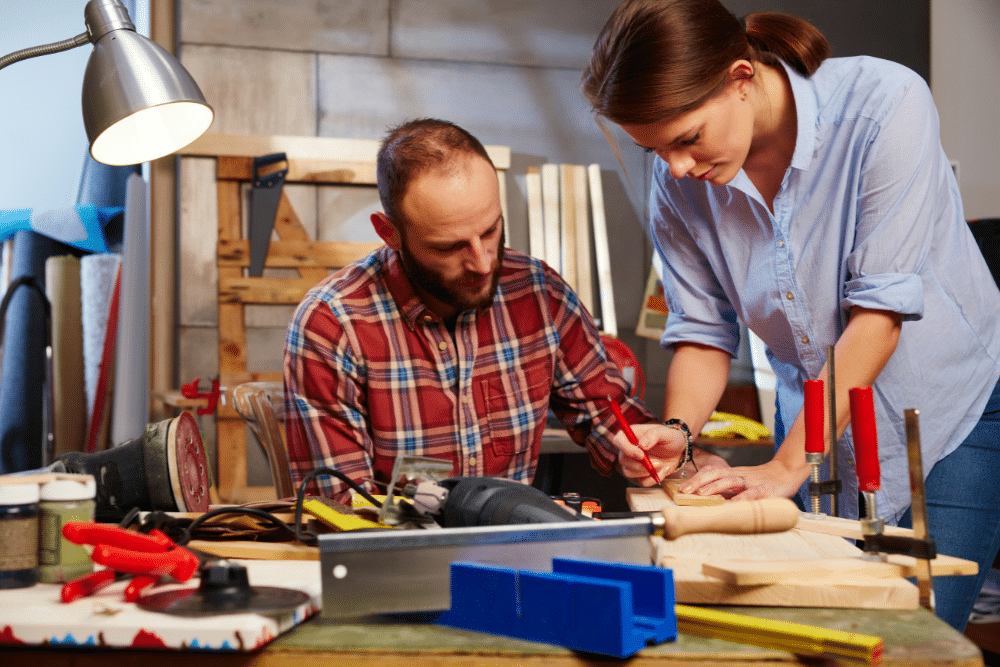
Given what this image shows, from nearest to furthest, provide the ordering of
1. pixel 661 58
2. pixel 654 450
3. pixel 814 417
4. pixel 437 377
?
pixel 814 417 → pixel 661 58 → pixel 654 450 → pixel 437 377

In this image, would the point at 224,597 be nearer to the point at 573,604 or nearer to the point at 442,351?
the point at 573,604

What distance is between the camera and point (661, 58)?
129 cm

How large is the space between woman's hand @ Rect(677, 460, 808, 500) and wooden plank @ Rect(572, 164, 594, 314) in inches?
111

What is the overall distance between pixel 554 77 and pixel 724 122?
125 inches

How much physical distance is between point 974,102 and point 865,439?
4.36 m

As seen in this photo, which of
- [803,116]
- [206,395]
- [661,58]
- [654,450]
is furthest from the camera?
[206,395]

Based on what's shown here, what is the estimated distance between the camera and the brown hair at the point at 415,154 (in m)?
1.64

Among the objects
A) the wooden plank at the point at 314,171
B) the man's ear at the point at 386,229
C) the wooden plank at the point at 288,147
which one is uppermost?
the wooden plank at the point at 288,147

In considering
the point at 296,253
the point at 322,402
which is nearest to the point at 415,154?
the point at 322,402

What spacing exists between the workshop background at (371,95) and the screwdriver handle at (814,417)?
3.19 m

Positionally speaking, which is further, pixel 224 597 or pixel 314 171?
pixel 314 171

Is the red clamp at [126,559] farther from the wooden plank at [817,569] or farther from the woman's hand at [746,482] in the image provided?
the woman's hand at [746,482]

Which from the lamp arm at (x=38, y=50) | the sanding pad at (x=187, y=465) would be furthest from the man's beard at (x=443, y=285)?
the lamp arm at (x=38, y=50)

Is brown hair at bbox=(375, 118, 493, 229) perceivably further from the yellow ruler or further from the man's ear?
the yellow ruler
